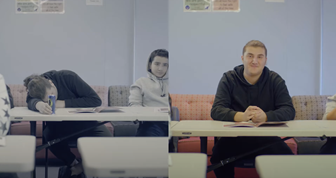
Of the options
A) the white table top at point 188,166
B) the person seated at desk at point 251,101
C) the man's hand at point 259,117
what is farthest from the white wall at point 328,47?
the white table top at point 188,166

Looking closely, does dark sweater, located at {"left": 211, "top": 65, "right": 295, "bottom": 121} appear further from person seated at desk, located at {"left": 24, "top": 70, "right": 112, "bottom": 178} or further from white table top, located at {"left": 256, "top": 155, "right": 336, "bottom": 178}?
person seated at desk, located at {"left": 24, "top": 70, "right": 112, "bottom": 178}

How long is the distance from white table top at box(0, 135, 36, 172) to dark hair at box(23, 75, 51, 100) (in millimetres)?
45

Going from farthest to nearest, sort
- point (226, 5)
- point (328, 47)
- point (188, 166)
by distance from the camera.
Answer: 1. point (328, 47)
2. point (226, 5)
3. point (188, 166)

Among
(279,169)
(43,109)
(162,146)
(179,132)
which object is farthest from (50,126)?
(279,169)

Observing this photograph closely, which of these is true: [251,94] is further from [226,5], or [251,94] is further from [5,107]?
[5,107]

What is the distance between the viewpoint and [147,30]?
0.32 metres

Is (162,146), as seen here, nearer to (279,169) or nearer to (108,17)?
(108,17)

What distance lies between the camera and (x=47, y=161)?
294 millimetres

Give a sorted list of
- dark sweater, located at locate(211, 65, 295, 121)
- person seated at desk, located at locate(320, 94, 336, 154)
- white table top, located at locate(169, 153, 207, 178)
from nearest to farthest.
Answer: white table top, located at locate(169, 153, 207, 178), person seated at desk, located at locate(320, 94, 336, 154), dark sweater, located at locate(211, 65, 295, 121)

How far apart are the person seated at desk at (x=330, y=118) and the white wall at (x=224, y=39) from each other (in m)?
0.49

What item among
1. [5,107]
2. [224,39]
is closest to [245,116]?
[5,107]

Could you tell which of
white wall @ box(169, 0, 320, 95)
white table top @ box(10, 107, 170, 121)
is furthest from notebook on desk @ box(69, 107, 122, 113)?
white wall @ box(169, 0, 320, 95)

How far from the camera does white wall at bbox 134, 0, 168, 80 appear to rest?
12.6 inches

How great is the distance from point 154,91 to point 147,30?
0.24ft
